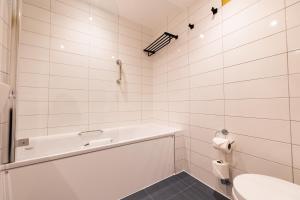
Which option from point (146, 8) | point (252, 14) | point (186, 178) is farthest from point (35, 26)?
point (186, 178)

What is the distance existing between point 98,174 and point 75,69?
1.39 meters

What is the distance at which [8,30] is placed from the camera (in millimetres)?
966

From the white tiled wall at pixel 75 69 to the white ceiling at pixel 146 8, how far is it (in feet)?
0.44

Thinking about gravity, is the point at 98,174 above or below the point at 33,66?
Answer: below

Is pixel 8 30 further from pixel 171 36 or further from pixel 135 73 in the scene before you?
pixel 171 36

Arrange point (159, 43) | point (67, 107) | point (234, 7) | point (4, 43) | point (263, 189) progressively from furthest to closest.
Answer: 1. point (159, 43)
2. point (67, 107)
3. point (234, 7)
4. point (4, 43)
5. point (263, 189)

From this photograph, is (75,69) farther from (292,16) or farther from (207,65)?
(292,16)

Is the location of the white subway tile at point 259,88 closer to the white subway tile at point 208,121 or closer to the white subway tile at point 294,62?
the white subway tile at point 294,62

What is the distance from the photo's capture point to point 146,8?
2043 mm

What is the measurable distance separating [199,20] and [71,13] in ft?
5.68

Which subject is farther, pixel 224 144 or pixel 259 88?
pixel 224 144

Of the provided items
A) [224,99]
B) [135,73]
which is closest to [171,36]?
[135,73]

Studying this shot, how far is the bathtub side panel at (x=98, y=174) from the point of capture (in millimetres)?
984

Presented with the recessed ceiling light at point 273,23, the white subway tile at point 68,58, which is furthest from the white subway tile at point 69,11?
the recessed ceiling light at point 273,23
